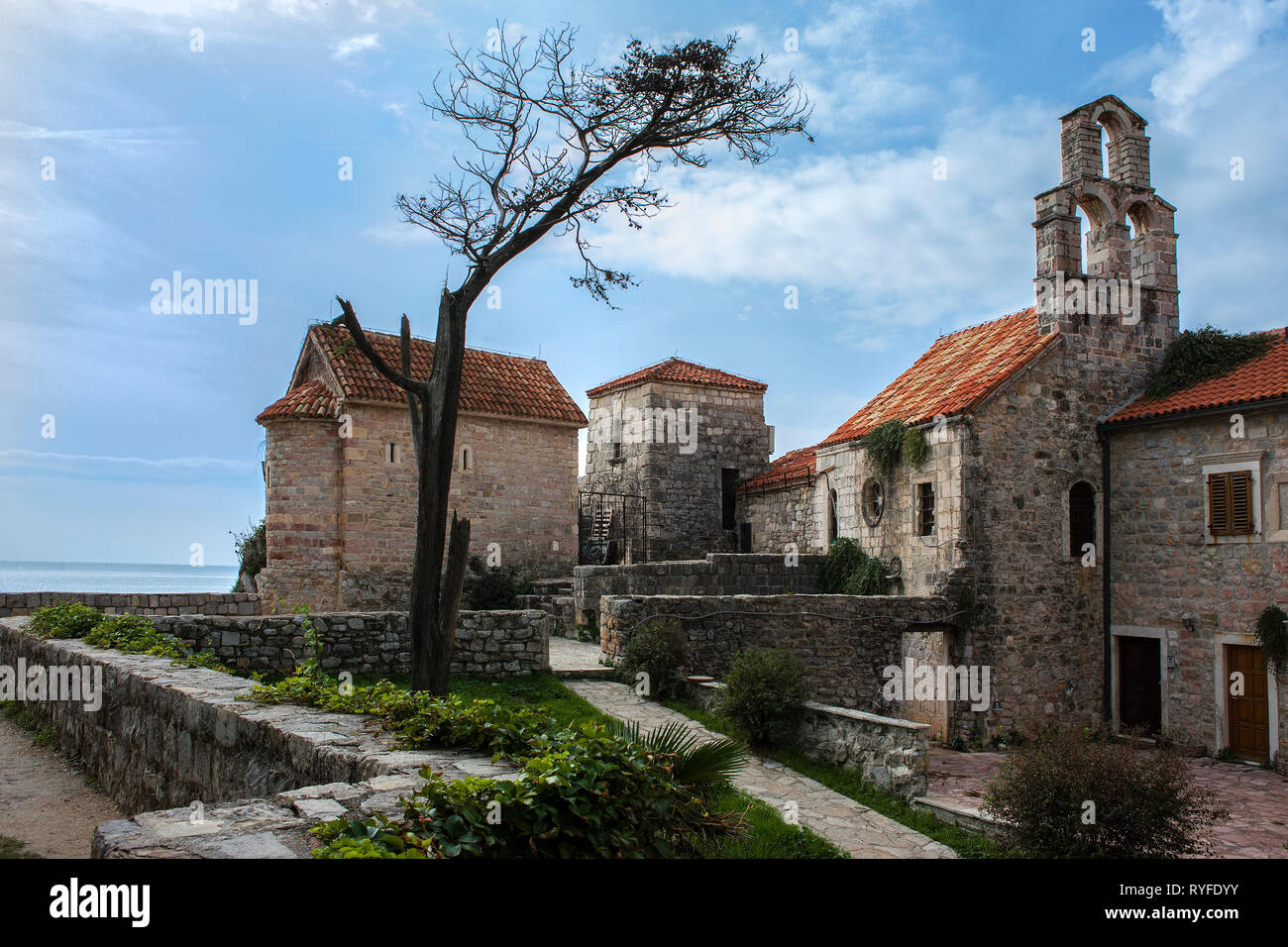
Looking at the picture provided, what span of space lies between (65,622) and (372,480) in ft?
32.6

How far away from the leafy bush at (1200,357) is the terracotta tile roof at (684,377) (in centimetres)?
1112

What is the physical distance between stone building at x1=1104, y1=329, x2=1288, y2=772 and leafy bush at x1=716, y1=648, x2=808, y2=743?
28.9 feet

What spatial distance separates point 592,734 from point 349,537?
16.9 m

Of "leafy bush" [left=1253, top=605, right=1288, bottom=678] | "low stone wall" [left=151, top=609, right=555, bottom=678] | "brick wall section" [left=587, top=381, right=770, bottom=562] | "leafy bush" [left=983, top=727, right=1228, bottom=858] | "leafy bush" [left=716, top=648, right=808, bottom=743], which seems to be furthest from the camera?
"brick wall section" [left=587, top=381, right=770, bottom=562]

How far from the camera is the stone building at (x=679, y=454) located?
25.0 meters

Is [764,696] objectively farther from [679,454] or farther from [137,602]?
[679,454]

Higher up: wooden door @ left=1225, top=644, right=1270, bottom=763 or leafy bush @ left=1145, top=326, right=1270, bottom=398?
leafy bush @ left=1145, top=326, right=1270, bottom=398

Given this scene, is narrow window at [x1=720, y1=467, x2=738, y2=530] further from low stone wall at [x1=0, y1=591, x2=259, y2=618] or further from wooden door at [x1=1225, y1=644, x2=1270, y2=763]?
low stone wall at [x1=0, y1=591, x2=259, y2=618]

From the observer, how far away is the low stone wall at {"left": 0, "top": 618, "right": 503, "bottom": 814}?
4.70 m

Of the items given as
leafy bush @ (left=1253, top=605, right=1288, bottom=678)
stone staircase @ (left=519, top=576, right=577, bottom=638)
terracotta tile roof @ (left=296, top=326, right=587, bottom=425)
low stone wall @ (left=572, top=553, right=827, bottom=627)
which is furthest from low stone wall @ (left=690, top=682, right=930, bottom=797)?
terracotta tile roof @ (left=296, top=326, right=587, bottom=425)

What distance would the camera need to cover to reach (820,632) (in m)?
15.5

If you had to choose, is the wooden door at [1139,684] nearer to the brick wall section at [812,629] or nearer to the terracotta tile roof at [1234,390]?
the brick wall section at [812,629]

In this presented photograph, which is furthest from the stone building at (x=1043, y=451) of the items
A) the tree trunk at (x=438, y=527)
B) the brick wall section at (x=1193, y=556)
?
the tree trunk at (x=438, y=527)
